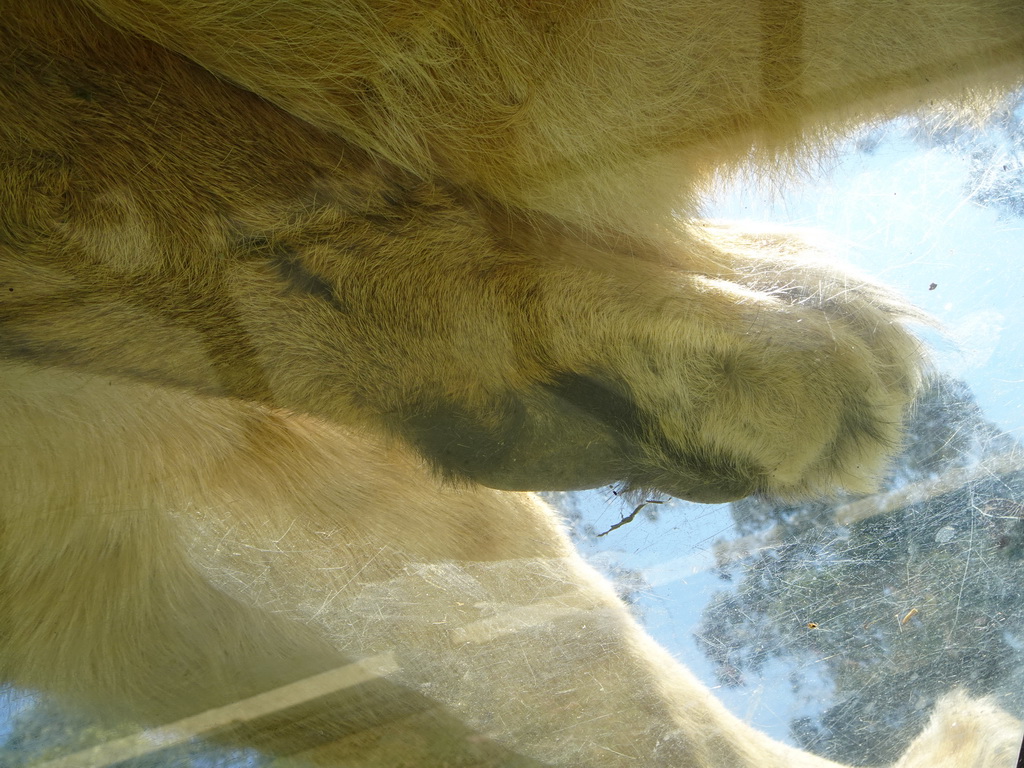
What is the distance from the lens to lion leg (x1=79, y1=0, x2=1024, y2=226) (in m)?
1.04

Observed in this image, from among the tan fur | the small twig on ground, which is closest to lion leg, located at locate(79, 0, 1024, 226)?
the tan fur

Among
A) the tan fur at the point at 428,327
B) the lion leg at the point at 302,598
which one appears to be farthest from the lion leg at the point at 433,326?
the lion leg at the point at 302,598

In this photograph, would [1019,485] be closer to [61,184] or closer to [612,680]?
[612,680]

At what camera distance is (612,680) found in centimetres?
134

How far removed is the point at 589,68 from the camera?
1.08 m

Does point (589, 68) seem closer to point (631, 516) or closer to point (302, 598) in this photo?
point (631, 516)

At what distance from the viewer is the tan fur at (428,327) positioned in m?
1.04

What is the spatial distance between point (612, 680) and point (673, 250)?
→ 2.51 feet

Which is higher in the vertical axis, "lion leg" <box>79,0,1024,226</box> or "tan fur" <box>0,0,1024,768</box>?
"lion leg" <box>79,0,1024,226</box>

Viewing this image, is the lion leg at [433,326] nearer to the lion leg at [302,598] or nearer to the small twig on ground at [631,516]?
the small twig on ground at [631,516]

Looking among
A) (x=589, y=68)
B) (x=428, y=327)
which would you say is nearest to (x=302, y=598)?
(x=428, y=327)

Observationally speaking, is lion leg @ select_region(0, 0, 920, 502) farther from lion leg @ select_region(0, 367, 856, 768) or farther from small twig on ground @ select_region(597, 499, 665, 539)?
lion leg @ select_region(0, 367, 856, 768)

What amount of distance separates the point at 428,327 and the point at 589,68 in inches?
17.4

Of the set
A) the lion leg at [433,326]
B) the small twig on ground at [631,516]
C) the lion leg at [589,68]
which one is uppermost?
the lion leg at [589,68]
